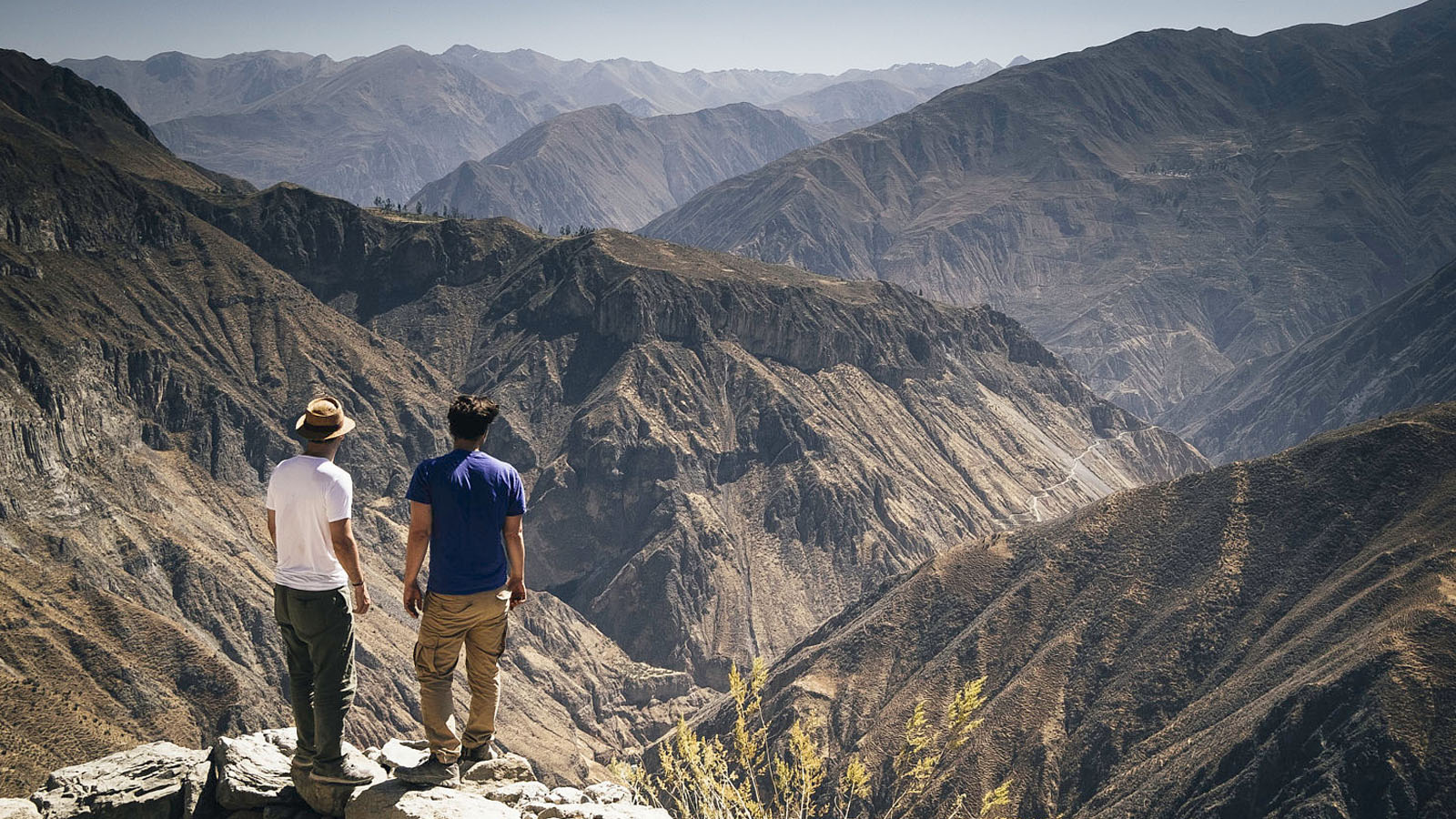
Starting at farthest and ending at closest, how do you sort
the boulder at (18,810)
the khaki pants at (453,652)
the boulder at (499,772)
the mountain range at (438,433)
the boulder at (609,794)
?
the mountain range at (438,433)
the boulder at (609,794)
the boulder at (499,772)
the khaki pants at (453,652)
the boulder at (18,810)

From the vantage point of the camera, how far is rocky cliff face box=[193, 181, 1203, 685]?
143m

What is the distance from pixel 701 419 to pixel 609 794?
144093 millimetres

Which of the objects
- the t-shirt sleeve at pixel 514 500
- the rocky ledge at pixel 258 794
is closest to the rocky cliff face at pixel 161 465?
the rocky ledge at pixel 258 794

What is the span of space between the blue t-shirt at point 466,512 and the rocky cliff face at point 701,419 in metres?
121

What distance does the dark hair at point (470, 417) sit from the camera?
46.2 ft

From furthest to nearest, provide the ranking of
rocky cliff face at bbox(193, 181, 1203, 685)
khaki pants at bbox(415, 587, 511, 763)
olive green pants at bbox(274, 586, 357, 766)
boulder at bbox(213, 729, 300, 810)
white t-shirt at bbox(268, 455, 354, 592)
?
rocky cliff face at bbox(193, 181, 1203, 685), boulder at bbox(213, 729, 300, 810), khaki pants at bbox(415, 587, 511, 763), olive green pants at bbox(274, 586, 357, 766), white t-shirt at bbox(268, 455, 354, 592)

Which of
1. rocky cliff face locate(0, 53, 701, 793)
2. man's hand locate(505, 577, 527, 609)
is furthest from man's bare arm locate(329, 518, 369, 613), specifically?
rocky cliff face locate(0, 53, 701, 793)

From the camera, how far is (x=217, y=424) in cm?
12125

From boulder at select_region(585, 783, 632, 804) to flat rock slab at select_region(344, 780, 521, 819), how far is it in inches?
104

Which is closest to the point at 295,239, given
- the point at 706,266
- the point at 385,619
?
the point at 706,266

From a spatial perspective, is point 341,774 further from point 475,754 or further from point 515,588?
point 515,588

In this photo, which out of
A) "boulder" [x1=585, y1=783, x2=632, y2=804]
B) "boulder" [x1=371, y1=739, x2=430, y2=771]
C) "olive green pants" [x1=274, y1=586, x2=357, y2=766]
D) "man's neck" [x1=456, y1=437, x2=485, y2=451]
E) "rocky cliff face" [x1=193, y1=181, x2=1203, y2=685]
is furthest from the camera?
"rocky cliff face" [x1=193, y1=181, x2=1203, y2=685]

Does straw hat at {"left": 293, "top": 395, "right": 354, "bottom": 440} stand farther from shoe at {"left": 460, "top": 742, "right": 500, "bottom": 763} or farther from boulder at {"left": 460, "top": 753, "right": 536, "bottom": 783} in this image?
boulder at {"left": 460, "top": 753, "right": 536, "bottom": 783}

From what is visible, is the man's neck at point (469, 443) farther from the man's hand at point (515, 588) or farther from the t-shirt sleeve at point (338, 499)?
the man's hand at point (515, 588)
